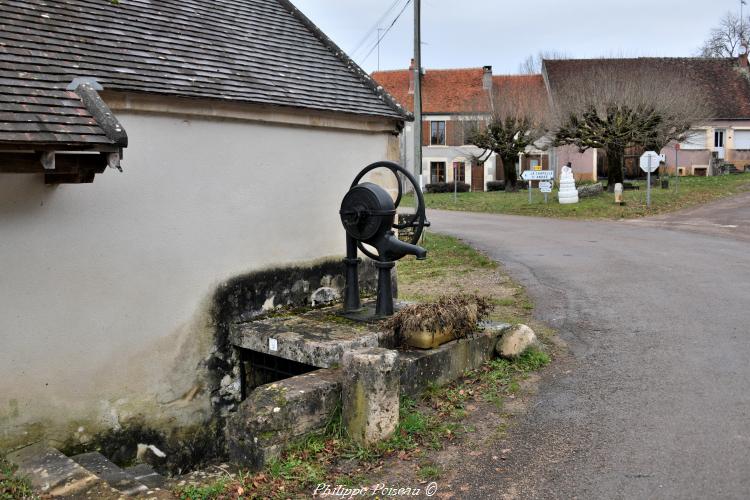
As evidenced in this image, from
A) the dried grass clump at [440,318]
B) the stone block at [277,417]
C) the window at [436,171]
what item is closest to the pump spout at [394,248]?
the dried grass clump at [440,318]

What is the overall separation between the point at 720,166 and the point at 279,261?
38.5 metres

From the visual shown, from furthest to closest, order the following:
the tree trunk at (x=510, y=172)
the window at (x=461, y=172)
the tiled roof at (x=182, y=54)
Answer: the window at (x=461, y=172), the tree trunk at (x=510, y=172), the tiled roof at (x=182, y=54)

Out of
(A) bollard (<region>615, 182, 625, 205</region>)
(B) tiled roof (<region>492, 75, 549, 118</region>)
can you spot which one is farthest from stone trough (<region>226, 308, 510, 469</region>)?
(B) tiled roof (<region>492, 75, 549, 118</region>)

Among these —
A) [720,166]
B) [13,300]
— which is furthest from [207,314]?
[720,166]

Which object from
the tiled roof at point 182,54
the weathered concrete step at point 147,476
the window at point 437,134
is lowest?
the weathered concrete step at point 147,476

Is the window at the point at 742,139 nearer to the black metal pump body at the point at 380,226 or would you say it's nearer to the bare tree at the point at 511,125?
the bare tree at the point at 511,125

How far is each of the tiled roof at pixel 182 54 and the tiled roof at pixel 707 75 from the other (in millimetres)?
33474

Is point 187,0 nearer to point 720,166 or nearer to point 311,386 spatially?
point 311,386

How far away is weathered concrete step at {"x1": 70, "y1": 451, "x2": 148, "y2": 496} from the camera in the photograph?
4776 mm

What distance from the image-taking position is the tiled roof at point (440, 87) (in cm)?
4591

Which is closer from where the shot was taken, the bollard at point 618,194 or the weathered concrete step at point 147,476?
the weathered concrete step at point 147,476

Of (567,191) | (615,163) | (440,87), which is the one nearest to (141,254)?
(567,191)

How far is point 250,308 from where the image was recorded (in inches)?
300

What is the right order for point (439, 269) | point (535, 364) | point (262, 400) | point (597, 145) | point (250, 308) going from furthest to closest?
point (597, 145) < point (439, 269) < point (250, 308) < point (535, 364) < point (262, 400)
